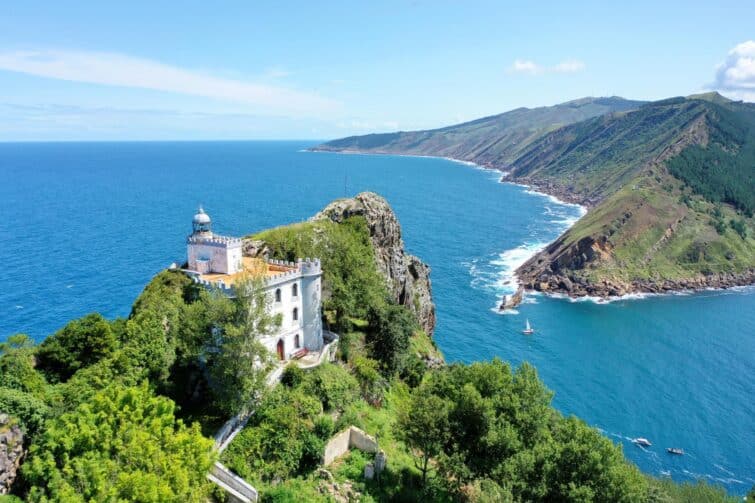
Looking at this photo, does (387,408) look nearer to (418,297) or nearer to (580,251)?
(418,297)

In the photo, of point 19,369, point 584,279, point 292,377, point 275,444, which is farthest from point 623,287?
point 19,369

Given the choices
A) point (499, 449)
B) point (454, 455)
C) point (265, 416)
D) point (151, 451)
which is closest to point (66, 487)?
point (151, 451)

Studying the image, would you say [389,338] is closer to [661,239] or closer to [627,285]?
[627,285]

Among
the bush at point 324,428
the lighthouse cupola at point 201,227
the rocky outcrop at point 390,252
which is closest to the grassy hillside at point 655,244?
the rocky outcrop at point 390,252

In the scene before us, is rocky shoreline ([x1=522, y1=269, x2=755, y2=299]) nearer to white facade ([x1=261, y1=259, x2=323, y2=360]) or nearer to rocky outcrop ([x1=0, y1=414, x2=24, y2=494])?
white facade ([x1=261, y1=259, x2=323, y2=360])

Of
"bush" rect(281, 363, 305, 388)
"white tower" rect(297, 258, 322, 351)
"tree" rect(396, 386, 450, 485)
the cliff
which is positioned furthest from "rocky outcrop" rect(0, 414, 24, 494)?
the cliff
